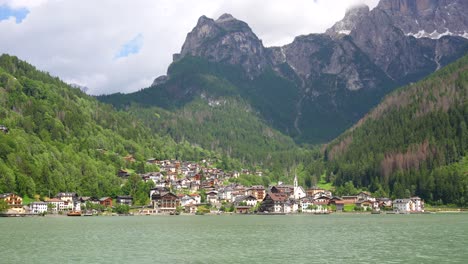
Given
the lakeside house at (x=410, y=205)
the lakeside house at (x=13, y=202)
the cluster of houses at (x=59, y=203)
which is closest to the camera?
the lakeside house at (x=13, y=202)

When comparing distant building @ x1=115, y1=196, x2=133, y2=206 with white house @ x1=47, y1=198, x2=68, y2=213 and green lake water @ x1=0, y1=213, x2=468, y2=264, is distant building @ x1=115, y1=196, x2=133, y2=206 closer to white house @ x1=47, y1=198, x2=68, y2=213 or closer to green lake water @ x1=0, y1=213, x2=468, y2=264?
white house @ x1=47, y1=198, x2=68, y2=213

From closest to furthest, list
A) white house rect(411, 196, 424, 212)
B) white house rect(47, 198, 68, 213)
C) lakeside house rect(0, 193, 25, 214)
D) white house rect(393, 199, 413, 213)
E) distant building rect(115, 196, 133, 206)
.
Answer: lakeside house rect(0, 193, 25, 214)
white house rect(47, 198, 68, 213)
white house rect(393, 199, 413, 213)
white house rect(411, 196, 424, 212)
distant building rect(115, 196, 133, 206)

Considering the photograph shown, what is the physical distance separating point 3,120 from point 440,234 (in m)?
161

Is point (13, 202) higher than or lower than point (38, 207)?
higher

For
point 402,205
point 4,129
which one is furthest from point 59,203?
point 402,205

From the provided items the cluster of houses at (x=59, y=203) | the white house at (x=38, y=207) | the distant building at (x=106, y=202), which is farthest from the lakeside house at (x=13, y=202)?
the distant building at (x=106, y=202)

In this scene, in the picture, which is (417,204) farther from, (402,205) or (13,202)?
(13,202)

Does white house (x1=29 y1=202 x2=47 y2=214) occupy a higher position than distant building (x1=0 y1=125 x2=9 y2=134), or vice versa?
distant building (x1=0 y1=125 x2=9 y2=134)

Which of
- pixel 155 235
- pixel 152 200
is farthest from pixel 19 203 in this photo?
pixel 155 235

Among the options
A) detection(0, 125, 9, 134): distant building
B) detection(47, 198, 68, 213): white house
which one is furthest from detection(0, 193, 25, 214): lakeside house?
detection(0, 125, 9, 134): distant building

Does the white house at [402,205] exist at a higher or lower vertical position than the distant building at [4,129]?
lower

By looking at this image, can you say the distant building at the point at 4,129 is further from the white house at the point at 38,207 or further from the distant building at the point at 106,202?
the white house at the point at 38,207

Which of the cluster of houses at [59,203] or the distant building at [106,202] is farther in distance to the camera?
the distant building at [106,202]

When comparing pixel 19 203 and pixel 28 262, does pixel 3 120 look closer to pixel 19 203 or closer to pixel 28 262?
pixel 19 203
